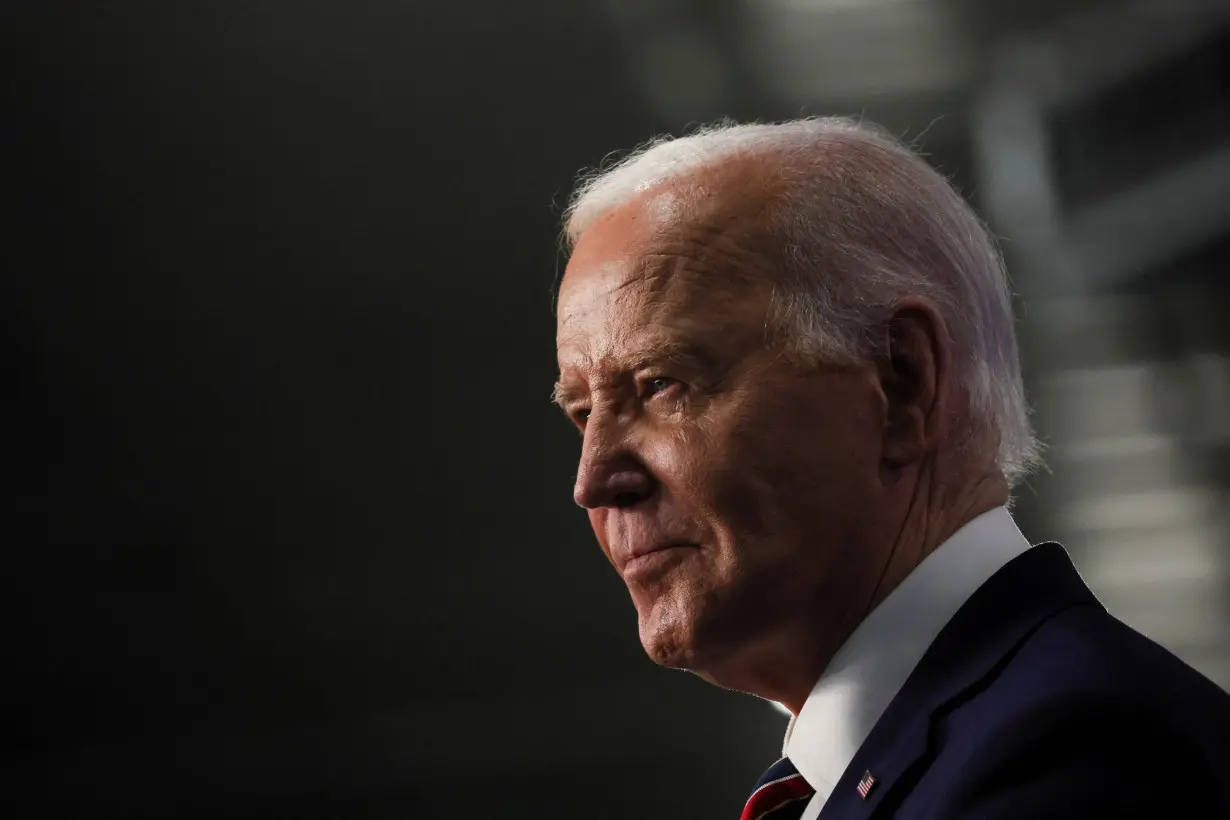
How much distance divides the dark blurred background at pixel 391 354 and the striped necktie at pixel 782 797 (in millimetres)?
960

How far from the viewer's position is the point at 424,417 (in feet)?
7.41

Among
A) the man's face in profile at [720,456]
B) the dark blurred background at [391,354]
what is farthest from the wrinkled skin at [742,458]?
the dark blurred background at [391,354]

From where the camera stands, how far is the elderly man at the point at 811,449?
3.65 ft

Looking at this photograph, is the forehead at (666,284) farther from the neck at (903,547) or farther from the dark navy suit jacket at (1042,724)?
the dark navy suit jacket at (1042,724)

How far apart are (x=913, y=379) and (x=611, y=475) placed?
0.31 m

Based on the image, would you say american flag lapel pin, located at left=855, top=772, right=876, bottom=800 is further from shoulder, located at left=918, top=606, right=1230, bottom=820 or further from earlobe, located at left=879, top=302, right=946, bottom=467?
earlobe, located at left=879, top=302, right=946, bottom=467

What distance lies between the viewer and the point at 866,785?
1014 mm

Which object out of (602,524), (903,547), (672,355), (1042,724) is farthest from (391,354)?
(1042,724)

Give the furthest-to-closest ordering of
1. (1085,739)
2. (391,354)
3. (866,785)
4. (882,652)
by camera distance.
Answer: (391,354) < (882,652) < (866,785) < (1085,739)

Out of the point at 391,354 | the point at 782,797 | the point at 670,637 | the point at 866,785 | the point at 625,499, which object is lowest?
the point at 782,797

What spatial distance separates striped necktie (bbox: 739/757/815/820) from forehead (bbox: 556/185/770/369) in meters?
0.45

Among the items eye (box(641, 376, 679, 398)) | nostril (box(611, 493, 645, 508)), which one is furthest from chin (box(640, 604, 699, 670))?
eye (box(641, 376, 679, 398))

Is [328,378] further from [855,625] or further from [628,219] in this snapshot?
[855,625]

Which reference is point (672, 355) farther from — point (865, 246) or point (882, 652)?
point (882, 652)
